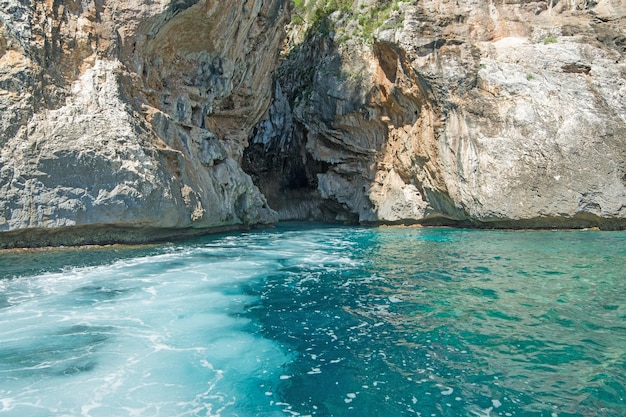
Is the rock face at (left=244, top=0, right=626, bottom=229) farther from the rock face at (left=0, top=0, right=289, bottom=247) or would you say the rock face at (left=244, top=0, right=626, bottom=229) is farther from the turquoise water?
the rock face at (left=0, top=0, right=289, bottom=247)

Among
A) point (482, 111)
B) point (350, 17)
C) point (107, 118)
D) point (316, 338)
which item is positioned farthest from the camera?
point (350, 17)

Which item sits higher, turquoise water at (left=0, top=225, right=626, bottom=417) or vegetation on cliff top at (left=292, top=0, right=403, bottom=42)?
vegetation on cliff top at (left=292, top=0, right=403, bottom=42)

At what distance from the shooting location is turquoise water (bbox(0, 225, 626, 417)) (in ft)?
14.2

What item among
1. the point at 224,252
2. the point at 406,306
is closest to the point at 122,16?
the point at 224,252

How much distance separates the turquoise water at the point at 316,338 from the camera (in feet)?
14.2

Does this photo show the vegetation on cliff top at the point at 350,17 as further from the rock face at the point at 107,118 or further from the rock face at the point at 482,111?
the rock face at the point at 107,118

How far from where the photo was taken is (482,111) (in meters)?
20.4

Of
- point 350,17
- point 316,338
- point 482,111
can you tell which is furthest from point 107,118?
point 350,17

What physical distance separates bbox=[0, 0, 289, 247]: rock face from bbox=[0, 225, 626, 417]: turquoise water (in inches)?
109

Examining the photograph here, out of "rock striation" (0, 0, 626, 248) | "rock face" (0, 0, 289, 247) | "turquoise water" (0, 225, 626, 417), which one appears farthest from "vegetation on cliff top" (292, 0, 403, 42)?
"turquoise water" (0, 225, 626, 417)

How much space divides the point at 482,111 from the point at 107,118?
15058mm

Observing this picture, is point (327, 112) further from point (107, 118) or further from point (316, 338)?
point (316, 338)

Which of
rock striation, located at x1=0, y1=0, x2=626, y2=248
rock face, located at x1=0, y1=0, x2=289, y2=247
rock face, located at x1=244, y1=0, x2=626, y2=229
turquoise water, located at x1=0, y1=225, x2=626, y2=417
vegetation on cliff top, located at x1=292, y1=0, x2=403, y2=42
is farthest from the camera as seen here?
vegetation on cliff top, located at x1=292, y1=0, x2=403, y2=42

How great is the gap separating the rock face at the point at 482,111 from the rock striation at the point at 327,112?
7 cm
